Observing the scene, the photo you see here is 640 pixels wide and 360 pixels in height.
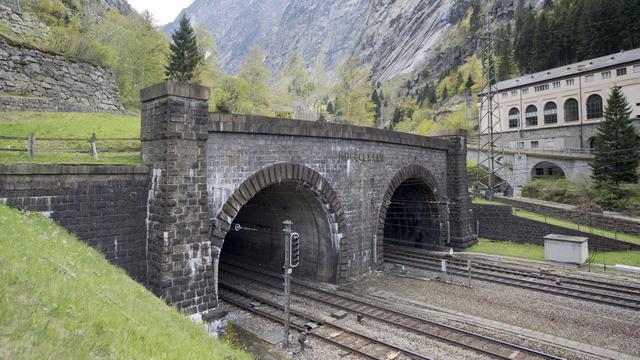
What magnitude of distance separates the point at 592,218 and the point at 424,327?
21.9 metres

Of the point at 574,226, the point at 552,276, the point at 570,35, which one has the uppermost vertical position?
the point at 570,35

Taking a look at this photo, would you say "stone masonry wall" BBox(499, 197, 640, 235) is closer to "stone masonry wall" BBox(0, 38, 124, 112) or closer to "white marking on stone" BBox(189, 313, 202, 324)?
"white marking on stone" BBox(189, 313, 202, 324)

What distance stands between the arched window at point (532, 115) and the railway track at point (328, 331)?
5565cm

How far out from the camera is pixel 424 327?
1348cm

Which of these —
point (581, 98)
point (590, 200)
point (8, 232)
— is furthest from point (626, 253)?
point (581, 98)

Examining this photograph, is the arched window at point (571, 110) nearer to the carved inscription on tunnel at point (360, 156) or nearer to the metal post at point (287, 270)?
the carved inscription on tunnel at point (360, 156)

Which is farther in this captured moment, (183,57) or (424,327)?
(183,57)

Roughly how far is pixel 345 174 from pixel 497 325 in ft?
29.9

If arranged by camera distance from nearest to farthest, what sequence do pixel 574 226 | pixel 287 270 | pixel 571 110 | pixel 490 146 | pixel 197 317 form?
pixel 287 270, pixel 197 317, pixel 574 226, pixel 490 146, pixel 571 110

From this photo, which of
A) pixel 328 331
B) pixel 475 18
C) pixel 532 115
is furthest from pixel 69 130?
pixel 475 18

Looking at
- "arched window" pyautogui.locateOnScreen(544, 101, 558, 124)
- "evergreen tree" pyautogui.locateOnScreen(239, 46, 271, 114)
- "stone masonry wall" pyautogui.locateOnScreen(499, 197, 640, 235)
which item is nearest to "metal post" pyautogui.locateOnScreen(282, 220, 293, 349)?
"stone masonry wall" pyautogui.locateOnScreen(499, 197, 640, 235)

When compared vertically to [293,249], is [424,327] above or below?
below

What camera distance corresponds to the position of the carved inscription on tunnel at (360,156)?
18.8 m

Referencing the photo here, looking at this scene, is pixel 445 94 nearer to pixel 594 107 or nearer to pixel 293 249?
pixel 594 107
